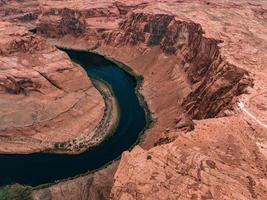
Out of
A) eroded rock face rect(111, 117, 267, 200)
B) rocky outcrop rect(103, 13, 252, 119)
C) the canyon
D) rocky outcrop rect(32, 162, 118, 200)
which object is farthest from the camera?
rocky outcrop rect(103, 13, 252, 119)

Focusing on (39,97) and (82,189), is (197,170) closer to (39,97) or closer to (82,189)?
(82,189)

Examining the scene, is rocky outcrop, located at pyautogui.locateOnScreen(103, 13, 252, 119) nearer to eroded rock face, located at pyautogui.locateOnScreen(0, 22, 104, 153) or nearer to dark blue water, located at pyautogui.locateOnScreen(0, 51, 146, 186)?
dark blue water, located at pyautogui.locateOnScreen(0, 51, 146, 186)

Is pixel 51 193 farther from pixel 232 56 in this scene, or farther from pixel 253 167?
pixel 232 56

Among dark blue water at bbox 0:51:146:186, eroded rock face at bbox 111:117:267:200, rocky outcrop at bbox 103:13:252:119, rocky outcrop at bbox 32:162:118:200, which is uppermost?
eroded rock face at bbox 111:117:267:200

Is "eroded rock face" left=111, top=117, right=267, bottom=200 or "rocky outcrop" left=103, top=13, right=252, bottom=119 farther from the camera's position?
"rocky outcrop" left=103, top=13, right=252, bottom=119

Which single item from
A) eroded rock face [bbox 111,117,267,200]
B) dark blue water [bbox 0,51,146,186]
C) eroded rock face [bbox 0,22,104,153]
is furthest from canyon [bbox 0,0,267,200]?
dark blue water [bbox 0,51,146,186]

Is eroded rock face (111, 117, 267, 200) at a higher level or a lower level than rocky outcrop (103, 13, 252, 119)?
higher

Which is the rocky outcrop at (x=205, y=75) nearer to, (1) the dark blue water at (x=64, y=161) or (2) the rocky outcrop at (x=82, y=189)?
(1) the dark blue water at (x=64, y=161)

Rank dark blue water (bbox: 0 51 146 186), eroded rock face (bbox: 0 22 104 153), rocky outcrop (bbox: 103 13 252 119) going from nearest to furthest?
dark blue water (bbox: 0 51 146 186)
rocky outcrop (bbox: 103 13 252 119)
eroded rock face (bbox: 0 22 104 153)

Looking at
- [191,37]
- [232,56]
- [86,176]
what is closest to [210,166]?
[86,176]
